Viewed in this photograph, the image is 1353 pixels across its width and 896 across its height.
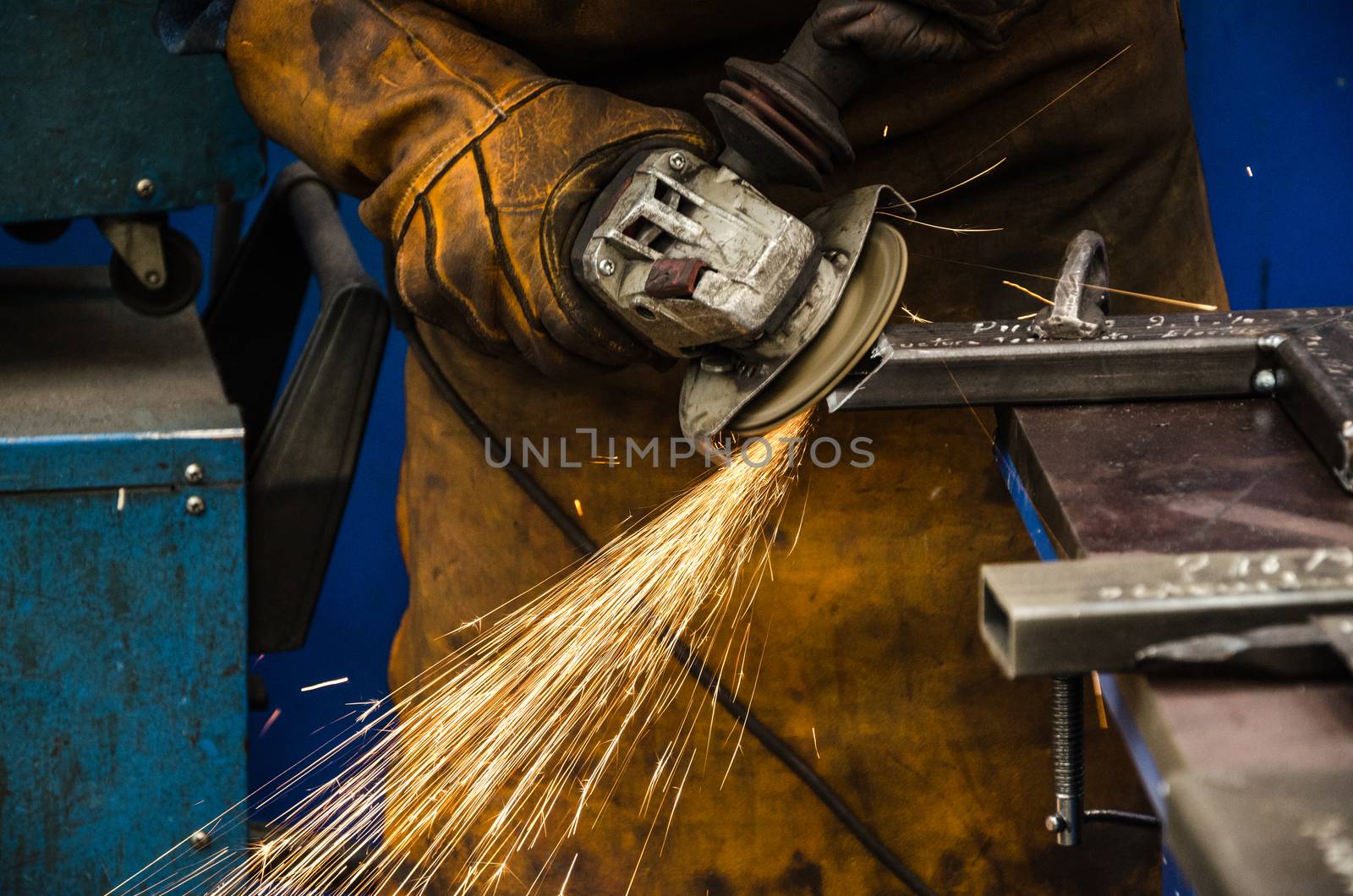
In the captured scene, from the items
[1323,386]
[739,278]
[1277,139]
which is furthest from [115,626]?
[1277,139]

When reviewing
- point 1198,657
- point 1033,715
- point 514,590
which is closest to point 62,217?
point 514,590

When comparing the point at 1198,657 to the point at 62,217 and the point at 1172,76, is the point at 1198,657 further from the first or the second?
the point at 62,217

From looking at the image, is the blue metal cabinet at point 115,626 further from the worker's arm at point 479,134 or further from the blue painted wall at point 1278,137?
the blue painted wall at point 1278,137

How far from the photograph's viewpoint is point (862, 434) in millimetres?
1715

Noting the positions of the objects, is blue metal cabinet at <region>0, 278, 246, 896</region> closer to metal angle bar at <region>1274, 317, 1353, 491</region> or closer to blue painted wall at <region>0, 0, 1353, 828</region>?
metal angle bar at <region>1274, 317, 1353, 491</region>

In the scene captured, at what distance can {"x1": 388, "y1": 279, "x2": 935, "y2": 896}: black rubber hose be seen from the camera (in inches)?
71.1

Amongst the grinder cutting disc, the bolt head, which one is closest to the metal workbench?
the grinder cutting disc

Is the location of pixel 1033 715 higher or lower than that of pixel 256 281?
higher

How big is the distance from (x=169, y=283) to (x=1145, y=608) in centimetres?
176

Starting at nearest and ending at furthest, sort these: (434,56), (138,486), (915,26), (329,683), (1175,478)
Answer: (1175,478) → (915,26) → (434,56) → (138,486) → (329,683)

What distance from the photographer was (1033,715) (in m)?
1.80

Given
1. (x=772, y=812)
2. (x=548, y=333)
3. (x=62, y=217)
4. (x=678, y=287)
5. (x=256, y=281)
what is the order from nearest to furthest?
(x=678, y=287) < (x=548, y=333) < (x=772, y=812) < (x=62, y=217) < (x=256, y=281)

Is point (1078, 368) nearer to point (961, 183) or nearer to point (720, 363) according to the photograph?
point (720, 363)

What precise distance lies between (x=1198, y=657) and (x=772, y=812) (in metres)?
1.17
